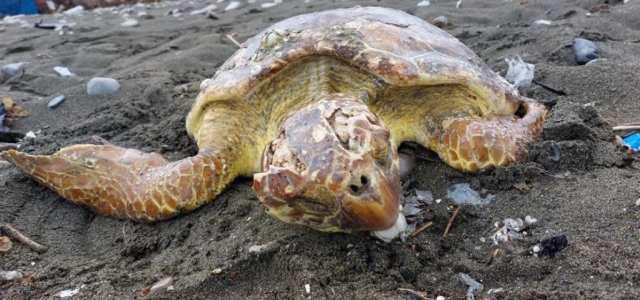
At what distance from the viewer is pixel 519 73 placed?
3664mm

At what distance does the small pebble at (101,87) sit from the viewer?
4336 mm

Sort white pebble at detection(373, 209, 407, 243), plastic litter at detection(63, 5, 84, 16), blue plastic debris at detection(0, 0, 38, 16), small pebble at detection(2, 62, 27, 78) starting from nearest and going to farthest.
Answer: white pebble at detection(373, 209, 407, 243)
small pebble at detection(2, 62, 27, 78)
plastic litter at detection(63, 5, 84, 16)
blue plastic debris at detection(0, 0, 38, 16)

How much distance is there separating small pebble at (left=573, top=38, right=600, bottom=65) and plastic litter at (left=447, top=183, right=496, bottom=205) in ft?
6.89

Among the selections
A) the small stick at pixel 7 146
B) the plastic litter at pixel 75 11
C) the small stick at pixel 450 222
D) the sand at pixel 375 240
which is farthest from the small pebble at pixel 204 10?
the small stick at pixel 450 222

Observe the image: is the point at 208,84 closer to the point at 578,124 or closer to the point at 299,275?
the point at 299,275

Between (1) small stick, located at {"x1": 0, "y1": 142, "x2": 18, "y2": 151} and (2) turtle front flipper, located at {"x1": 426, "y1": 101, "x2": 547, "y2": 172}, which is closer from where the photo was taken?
(2) turtle front flipper, located at {"x1": 426, "y1": 101, "x2": 547, "y2": 172}

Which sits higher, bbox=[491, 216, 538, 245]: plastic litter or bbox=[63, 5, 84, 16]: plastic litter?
bbox=[491, 216, 538, 245]: plastic litter

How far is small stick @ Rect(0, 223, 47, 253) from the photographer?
2.25m

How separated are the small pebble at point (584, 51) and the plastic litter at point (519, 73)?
0.41 metres

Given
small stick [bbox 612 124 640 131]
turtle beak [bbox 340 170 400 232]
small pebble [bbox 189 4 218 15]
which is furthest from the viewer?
small pebble [bbox 189 4 218 15]

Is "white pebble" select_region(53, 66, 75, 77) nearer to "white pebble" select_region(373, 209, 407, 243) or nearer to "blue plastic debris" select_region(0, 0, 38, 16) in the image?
"white pebble" select_region(373, 209, 407, 243)

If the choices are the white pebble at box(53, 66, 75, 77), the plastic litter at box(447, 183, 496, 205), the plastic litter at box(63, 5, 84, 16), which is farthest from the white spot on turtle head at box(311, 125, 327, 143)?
the plastic litter at box(63, 5, 84, 16)

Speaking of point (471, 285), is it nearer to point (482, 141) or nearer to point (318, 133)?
point (318, 133)

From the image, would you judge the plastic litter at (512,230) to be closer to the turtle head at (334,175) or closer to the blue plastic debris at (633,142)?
the turtle head at (334,175)
